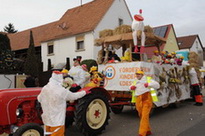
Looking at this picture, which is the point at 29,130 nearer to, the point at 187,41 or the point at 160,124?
the point at 160,124

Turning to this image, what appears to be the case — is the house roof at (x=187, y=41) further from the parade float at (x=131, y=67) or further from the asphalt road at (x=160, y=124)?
the asphalt road at (x=160, y=124)

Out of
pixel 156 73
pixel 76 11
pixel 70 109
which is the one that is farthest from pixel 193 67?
pixel 76 11

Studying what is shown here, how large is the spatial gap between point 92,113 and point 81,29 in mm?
14844

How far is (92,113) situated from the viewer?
4.84 metres

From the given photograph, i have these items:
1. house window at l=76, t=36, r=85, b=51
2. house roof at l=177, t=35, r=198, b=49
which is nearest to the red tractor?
house window at l=76, t=36, r=85, b=51

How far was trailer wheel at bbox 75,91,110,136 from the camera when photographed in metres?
4.58

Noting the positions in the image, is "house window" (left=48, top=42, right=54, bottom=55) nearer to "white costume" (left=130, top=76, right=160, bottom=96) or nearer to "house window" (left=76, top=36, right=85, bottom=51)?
"house window" (left=76, top=36, right=85, bottom=51)

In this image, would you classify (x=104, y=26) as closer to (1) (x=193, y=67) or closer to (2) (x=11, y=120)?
(1) (x=193, y=67)

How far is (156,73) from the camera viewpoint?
22.1 feet

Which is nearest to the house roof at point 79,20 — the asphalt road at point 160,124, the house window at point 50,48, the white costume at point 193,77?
the house window at point 50,48

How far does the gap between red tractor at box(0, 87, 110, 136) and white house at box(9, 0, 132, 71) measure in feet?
42.3

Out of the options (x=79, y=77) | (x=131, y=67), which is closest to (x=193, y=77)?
(x=131, y=67)

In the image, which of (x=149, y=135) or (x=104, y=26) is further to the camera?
(x=104, y=26)

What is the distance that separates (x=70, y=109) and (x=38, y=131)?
3.29ft
